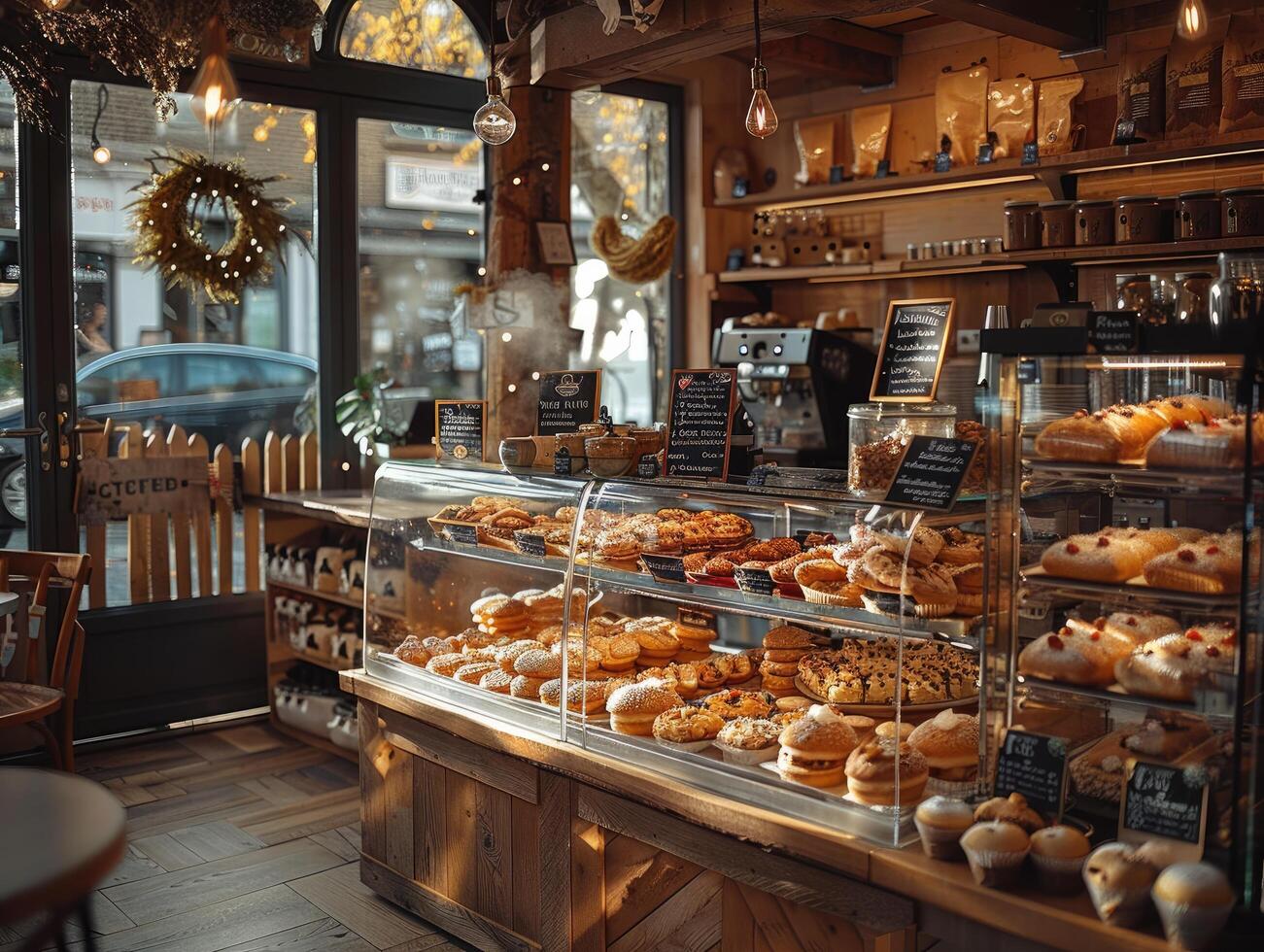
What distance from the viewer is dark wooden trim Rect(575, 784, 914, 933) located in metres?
2.13

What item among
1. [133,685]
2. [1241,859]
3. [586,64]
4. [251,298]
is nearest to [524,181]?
[586,64]

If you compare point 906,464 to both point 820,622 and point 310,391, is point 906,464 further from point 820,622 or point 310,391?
point 310,391

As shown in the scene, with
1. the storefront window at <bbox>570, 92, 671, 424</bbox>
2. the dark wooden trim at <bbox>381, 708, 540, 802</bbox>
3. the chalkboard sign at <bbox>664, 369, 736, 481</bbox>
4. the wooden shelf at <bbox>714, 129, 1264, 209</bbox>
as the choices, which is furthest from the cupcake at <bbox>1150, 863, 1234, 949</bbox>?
the storefront window at <bbox>570, 92, 671, 424</bbox>

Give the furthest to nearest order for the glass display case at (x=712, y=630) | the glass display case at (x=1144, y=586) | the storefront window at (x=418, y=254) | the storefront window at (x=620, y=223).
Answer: the storefront window at (x=620, y=223) < the storefront window at (x=418, y=254) < the glass display case at (x=712, y=630) < the glass display case at (x=1144, y=586)

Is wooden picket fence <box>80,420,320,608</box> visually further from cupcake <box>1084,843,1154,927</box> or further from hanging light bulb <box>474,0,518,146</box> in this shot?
cupcake <box>1084,843,1154,927</box>

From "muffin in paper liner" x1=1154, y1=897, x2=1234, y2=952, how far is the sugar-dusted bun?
3.97 ft

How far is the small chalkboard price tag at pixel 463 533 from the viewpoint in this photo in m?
3.38

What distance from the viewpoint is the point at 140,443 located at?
16.3ft

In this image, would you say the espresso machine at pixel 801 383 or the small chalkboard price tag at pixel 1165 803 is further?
the espresso machine at pixel 801 383

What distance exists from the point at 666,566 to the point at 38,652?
7.34 ft

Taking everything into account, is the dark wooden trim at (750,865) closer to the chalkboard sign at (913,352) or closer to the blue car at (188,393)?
the chalkboard sign at (913,352)

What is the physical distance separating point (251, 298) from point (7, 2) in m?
1.42

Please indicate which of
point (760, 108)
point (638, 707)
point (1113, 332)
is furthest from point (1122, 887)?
point (760, 108)

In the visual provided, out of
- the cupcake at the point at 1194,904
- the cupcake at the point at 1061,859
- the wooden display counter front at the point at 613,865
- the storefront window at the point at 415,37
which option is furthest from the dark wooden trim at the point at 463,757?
the storefront window at the point at 415,37
